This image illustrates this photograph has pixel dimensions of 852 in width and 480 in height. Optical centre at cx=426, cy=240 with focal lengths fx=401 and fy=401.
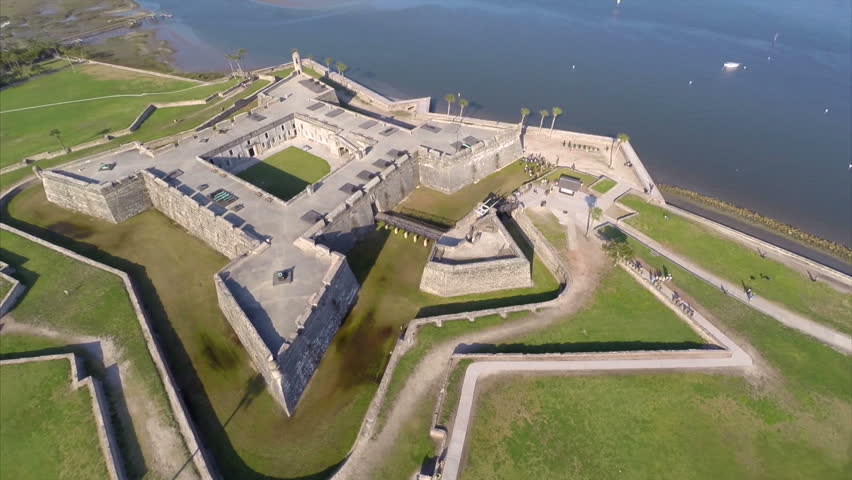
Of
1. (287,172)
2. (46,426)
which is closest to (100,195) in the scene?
(287,172)

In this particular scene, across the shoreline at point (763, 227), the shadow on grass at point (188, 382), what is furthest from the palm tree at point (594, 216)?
the shadow on grass at point (188, 382)

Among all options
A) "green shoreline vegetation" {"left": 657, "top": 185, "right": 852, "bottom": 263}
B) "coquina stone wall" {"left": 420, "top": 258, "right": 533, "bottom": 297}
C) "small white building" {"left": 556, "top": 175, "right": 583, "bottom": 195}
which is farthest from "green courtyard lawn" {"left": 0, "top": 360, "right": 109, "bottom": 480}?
"green shoreline vegetation" {"left": 657, "top": 185, "right": 852, "bottom": 263}

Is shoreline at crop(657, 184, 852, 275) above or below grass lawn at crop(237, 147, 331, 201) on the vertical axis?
above

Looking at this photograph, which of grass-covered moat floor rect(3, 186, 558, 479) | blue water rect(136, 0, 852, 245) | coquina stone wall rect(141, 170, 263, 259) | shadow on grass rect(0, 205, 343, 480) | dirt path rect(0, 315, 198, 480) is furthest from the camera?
blue water rect(136, 0, 852, 245)

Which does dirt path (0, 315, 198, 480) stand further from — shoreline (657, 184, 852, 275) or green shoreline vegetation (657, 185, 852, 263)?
green shoreline vegetation (657, 185, 852, 263)

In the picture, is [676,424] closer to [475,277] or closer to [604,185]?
[475,277]
